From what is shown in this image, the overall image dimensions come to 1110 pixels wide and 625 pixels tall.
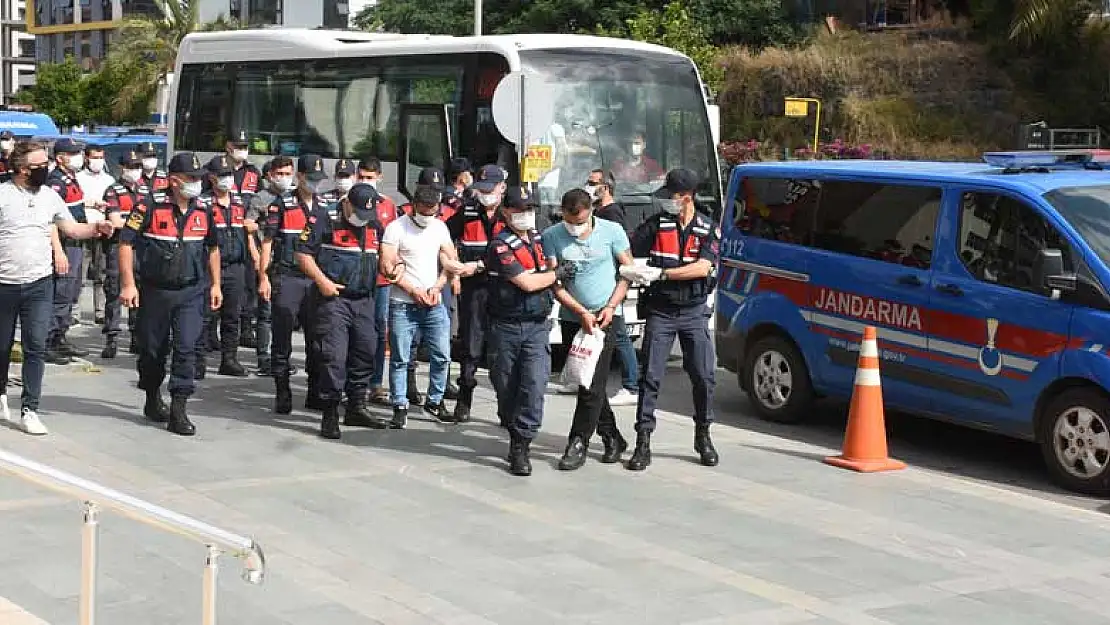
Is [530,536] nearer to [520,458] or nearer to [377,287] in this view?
[520,458]

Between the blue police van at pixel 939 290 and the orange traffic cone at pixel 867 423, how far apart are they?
0.57m

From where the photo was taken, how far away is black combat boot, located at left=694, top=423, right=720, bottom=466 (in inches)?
404

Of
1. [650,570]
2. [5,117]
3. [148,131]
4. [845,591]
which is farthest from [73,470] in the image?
[148,131]

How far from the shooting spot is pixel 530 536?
822 cm

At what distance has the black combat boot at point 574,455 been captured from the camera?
10031 millimetres

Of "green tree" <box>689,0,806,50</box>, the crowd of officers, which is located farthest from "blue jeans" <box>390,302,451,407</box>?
"green tree" <box>689,0,806,50</box>

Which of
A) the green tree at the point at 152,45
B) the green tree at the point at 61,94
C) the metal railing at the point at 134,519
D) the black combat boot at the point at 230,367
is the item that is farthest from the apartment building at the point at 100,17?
the metal railing at the point at 134,519

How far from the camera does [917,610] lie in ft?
23.2

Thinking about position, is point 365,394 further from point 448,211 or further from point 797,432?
point 797,432

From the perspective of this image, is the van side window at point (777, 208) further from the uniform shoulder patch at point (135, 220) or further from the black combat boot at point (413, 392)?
the uniform shoulder patch at point (135, 220)

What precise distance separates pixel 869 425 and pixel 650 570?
3168 mm

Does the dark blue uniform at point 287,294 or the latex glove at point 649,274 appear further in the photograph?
the dark blue uniform at point 287,294

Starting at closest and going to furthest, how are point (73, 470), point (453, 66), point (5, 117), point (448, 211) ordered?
point (73, 470)
point (448, 211)
point (453, 66)
point (5, 117)

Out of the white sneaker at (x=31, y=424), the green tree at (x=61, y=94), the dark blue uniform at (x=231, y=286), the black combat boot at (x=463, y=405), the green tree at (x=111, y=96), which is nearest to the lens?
the white sneaker at (x=31, y=424)
